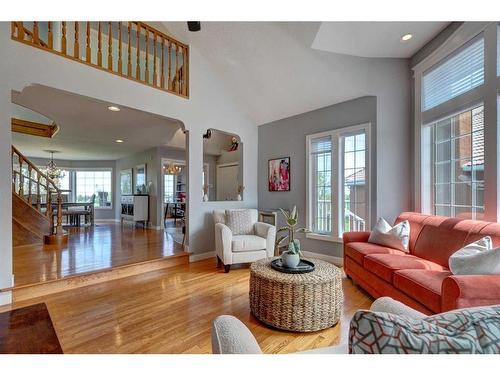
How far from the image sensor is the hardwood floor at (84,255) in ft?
9.85

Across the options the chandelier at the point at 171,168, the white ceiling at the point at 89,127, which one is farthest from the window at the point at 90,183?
the chandelier at the point at 171,168

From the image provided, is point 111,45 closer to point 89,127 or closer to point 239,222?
point 89,127

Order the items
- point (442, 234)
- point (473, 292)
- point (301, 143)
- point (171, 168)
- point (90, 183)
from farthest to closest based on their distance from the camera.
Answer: point (90, 183), point (171, 168), point (301, 143), point (442, 234), point (473, 292)

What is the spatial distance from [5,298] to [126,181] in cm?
653

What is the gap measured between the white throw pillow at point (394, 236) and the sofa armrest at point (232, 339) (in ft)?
8.68

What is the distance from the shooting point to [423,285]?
1890 millimetres

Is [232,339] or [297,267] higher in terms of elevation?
[232,339]

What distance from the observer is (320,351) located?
104 centimetres

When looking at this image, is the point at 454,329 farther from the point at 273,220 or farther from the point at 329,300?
the point at 273,220

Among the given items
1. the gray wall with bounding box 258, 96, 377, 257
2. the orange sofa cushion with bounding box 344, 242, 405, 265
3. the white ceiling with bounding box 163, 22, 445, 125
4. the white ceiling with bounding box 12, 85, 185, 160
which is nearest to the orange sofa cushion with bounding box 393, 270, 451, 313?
the orange sofa cushion with bounding box 344, 242, 405, 265

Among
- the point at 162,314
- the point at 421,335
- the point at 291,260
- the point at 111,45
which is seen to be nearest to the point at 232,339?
the point at 421,335

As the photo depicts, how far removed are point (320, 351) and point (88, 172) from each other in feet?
34.5

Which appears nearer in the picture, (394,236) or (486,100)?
(486,100)
